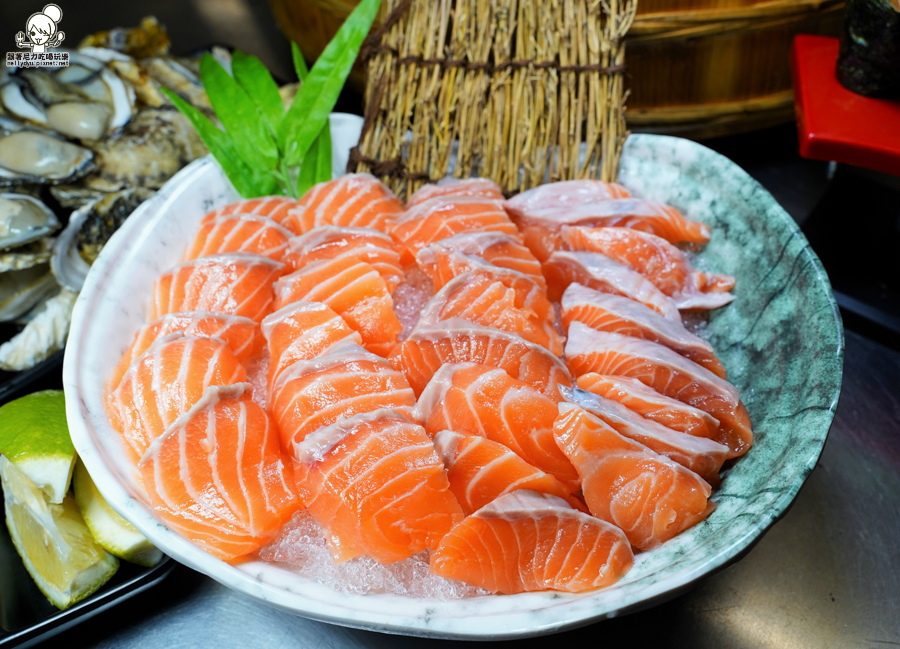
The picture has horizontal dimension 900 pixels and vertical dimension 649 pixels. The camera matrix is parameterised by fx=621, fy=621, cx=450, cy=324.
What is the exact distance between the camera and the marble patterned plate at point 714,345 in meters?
1.01

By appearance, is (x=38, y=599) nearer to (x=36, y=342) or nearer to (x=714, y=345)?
(x=36, y=342)

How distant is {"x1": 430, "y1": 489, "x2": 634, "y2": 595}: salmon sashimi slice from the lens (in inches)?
41.7

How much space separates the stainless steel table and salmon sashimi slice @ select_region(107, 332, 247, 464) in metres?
0.36

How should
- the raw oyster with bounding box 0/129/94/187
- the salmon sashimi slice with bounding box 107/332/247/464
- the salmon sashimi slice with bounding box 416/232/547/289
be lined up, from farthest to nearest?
the raw oyster with bounding box 0/129/94/187
the salmon sashimi slice with bounding box 416/232/547/289
the salmon sashimi slice with bounding box 107/332/247/464

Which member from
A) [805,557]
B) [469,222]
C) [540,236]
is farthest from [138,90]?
[805,557]

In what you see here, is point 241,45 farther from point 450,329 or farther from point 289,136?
point 450,329

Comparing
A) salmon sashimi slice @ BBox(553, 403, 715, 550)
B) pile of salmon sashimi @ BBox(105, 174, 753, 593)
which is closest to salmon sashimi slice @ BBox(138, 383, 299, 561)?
pile of salmon sashimi @ BBox(105, 174, 753, 593)

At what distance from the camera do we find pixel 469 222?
1670 millimetres

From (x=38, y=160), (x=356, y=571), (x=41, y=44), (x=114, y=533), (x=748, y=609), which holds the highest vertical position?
(x=41, y=44)

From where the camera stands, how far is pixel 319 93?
2016mm

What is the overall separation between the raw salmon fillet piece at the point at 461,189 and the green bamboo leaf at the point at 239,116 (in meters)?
0.52

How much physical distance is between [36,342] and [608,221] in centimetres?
169

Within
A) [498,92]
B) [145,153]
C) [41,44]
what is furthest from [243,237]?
[41,44]

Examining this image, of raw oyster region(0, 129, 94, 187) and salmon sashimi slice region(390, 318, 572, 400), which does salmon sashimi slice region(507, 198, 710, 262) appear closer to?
salmon sashimi slice region(390, 318, 572, 400)
